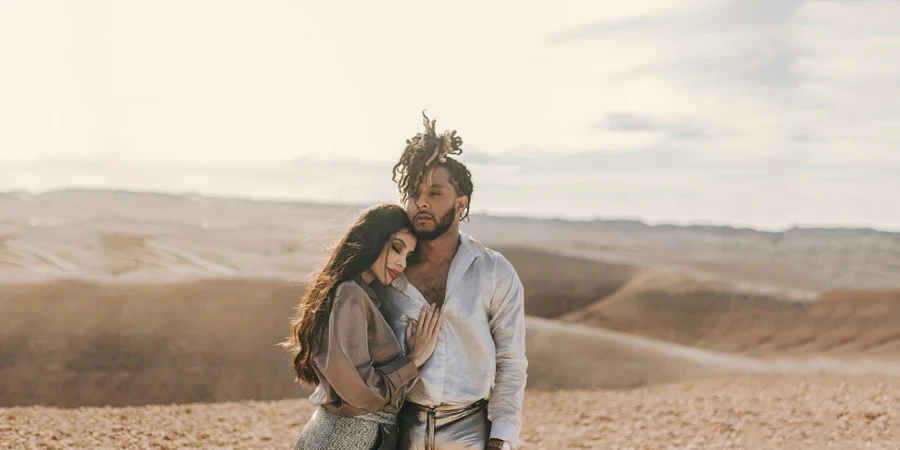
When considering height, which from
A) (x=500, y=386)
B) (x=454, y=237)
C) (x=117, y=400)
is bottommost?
(x=117, y=400)

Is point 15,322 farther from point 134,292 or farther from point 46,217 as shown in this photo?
point 46,217

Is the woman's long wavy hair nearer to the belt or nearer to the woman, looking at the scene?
the woman

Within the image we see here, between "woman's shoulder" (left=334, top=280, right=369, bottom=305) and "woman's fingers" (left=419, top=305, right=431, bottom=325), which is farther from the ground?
"woman's shoulder" (left=334, top=280, right=369, bottom=305)

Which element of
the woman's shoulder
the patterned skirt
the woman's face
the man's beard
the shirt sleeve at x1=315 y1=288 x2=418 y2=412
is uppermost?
the man's beard

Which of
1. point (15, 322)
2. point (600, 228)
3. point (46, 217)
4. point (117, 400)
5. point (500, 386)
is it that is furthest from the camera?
point (600, 228)

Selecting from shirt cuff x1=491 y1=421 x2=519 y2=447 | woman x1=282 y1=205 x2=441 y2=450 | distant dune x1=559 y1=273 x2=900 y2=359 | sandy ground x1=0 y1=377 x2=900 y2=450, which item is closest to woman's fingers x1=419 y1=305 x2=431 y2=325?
woman x1=282 y1=205 x2=441 y2=450

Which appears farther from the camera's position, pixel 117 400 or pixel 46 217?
pixel 46 217

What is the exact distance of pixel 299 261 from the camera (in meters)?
29.1

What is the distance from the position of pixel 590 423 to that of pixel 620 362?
14.4ft

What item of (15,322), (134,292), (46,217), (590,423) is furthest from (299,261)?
(46,217)

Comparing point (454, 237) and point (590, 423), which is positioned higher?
point (454, 237)

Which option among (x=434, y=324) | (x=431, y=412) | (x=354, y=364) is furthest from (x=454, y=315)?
(x=354, y=364)

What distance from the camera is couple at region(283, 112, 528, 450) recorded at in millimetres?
3873

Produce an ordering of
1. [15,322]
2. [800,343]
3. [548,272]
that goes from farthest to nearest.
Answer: [548,272]
[800,343]
[15,322]
